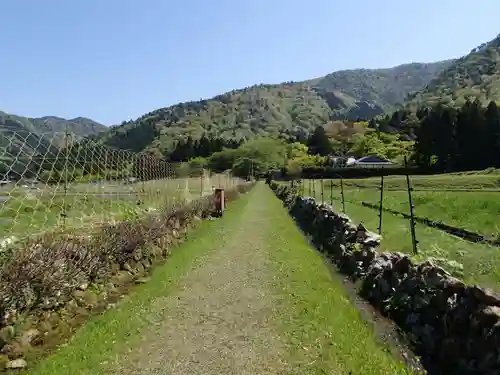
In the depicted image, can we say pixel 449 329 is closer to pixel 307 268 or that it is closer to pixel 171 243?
pixel 307 268

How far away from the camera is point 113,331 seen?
7.05 meters

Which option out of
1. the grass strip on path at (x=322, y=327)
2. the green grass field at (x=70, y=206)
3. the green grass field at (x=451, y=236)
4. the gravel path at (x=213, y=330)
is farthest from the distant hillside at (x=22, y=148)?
the green grass field at (x=451, y=236)

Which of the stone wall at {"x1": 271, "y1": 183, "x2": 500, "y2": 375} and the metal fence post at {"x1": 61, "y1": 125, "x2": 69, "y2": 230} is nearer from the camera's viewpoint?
the stone wall at {"x1": 271, "y1": 183, "x2": 500, "y2": 375}

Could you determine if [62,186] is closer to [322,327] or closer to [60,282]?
[60,282]

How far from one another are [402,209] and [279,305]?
1385 centimetres

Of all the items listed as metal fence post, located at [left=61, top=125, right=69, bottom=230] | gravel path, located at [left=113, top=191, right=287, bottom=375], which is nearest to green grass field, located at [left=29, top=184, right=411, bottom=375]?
gravel path, located at [left=113, top=191, right=287, bottom=375]

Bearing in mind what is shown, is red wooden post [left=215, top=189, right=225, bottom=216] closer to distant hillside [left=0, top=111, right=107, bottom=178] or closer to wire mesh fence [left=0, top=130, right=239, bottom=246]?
wire mesh fence [left=0, top=130, right=239, bottom=246]

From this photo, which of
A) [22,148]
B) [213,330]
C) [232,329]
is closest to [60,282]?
[22,148]

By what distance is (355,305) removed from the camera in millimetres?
9289

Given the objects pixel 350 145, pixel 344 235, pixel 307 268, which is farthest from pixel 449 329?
pixel 350 145

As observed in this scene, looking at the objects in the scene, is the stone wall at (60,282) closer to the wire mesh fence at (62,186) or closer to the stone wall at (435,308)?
the wire mesh fence at (62,186)

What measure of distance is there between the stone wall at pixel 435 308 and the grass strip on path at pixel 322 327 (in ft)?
1.84

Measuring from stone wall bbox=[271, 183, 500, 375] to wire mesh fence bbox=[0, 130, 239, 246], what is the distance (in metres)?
5.90

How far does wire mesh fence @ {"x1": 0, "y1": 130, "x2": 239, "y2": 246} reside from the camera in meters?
7.26
